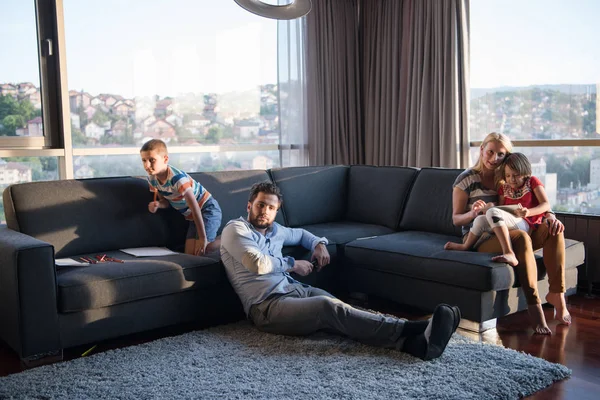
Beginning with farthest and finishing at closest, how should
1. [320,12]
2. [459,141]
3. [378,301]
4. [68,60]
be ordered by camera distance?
[320,12], [459,141], [68,60], [378,301]

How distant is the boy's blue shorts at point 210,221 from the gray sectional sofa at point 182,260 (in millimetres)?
146

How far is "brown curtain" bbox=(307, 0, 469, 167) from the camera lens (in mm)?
4836

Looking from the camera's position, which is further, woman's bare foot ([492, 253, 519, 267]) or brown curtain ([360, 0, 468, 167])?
brown curtain ([360, 0, 468, 167])

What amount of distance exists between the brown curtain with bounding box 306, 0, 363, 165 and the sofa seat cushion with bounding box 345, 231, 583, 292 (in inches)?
67.2

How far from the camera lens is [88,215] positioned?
3.31 meters

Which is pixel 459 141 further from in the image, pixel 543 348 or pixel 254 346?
pixel 254 346

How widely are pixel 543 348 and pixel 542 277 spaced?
0.54m

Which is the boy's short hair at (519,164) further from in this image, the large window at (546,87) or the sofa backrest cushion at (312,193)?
the sofa backrest cushion at (312,193)

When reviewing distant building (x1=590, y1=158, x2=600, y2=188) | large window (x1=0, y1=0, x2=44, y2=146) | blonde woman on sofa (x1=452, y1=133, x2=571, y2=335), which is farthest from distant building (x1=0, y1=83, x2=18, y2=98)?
distant building (x1=590, y1=158, x2=600, y2=188)

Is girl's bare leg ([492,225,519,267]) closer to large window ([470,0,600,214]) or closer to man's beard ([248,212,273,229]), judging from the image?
man's beard ([248,212,273,229])

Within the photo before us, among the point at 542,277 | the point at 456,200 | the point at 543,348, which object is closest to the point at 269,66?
the point at 456,200

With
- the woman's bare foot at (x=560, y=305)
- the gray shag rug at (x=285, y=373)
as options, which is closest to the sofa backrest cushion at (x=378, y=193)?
the woman's bare foot at (x=560, y=305)

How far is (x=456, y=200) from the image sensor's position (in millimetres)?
3498

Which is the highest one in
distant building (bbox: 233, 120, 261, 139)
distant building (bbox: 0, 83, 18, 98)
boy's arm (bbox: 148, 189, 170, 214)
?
distant building (bbox: 0, 83, 18, 98)
